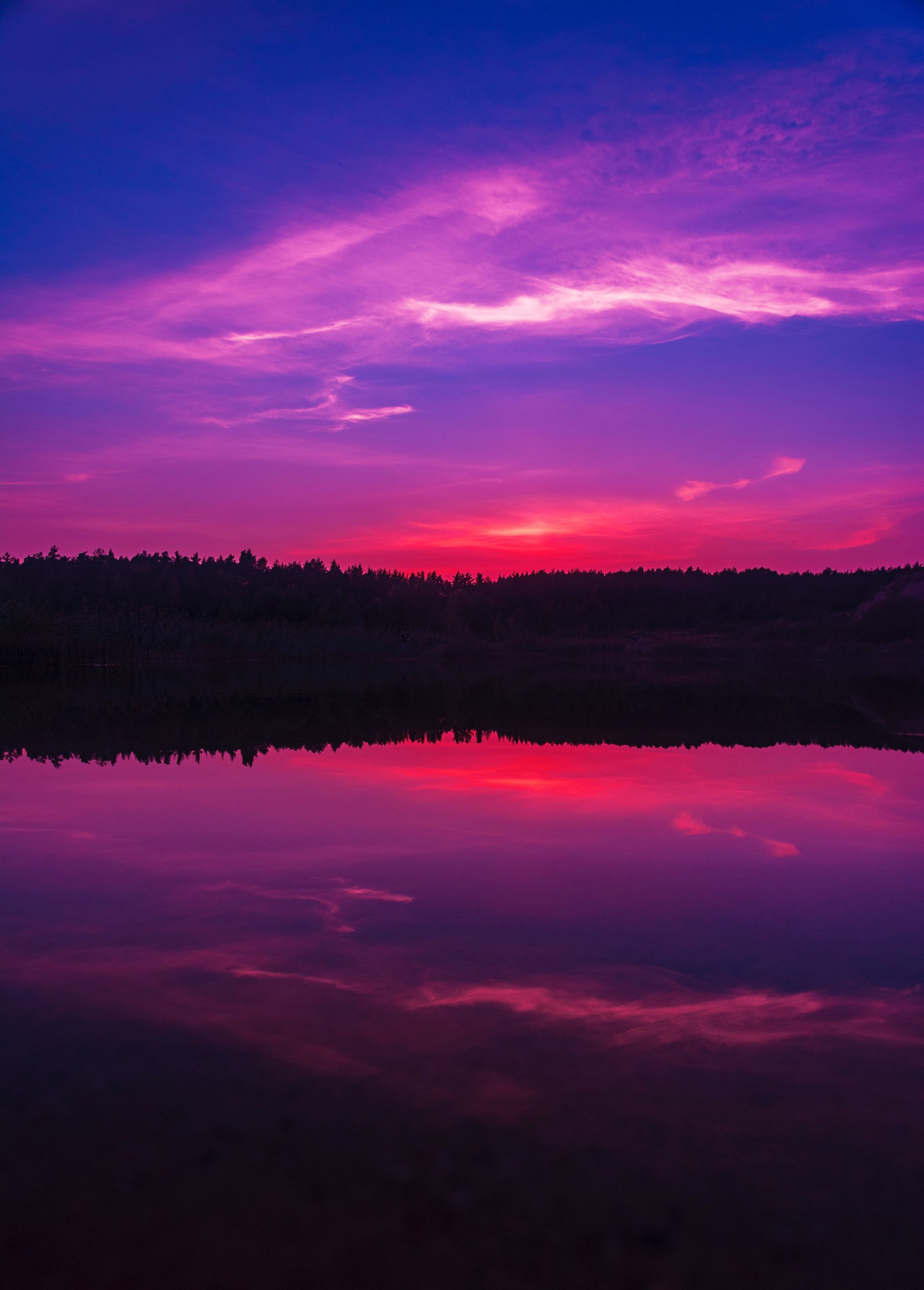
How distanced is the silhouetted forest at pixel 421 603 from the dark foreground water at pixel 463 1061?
28.6 m

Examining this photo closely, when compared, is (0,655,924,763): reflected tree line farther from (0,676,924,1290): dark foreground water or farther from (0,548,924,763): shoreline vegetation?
(0,676,924,1290): dark foreground water

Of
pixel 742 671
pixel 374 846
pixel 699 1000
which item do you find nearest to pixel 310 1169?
pixel 699 1000

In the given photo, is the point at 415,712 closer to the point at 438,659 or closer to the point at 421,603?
the point at 438,659

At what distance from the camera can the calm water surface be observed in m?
2.18

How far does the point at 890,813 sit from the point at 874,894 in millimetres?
2110

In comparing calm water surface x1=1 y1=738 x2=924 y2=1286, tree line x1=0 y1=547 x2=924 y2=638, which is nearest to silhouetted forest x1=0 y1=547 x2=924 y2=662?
tree line x1=0 y1=547 x2=924 y2=638

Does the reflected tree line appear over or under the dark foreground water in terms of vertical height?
over

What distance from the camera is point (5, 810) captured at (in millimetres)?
6141

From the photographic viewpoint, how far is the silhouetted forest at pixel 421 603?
116ft

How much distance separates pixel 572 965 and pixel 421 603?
5392cm

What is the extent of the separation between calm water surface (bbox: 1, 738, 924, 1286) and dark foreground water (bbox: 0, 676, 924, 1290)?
0.04ft

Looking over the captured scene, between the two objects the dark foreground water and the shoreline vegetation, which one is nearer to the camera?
the dark foreground water

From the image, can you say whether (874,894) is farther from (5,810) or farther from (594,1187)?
(5,810)

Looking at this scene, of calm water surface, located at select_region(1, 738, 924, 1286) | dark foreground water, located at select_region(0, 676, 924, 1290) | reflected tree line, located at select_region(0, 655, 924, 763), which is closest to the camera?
dark foreground water, located at select_region(0, 676, 924, 1290)
